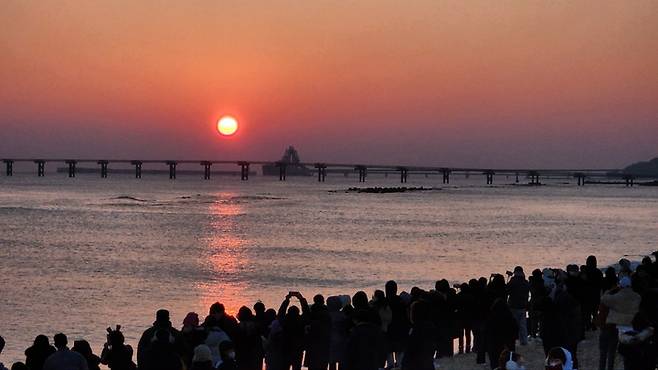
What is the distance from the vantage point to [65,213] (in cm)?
10638

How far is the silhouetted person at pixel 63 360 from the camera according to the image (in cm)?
1151

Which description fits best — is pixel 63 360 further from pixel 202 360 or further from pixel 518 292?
pixel 518 292

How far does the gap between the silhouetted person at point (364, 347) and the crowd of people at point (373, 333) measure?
1 centimetres

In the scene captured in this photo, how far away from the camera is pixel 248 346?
43.5 feet

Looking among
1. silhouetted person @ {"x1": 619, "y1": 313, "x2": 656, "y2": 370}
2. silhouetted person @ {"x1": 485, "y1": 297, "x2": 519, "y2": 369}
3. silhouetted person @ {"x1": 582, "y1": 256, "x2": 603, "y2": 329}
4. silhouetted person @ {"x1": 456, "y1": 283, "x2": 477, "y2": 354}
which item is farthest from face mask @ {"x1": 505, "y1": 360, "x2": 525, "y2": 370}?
silhouetted person @ {"x1": 582, "y1": 256, "x2": 603, "y2": 329}

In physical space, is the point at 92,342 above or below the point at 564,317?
below

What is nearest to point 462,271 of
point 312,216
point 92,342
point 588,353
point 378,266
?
point 378,266

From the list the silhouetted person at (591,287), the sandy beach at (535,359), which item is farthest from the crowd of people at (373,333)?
the silhouetted person at (591,287)

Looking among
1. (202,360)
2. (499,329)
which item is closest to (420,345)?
(499,329)

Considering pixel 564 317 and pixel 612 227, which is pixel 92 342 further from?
pixel 612 227

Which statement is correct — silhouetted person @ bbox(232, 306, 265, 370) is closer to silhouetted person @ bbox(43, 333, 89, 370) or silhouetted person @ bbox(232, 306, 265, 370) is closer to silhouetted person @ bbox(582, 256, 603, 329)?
silhouetted person @ bbox(43, 333, 89, 370)

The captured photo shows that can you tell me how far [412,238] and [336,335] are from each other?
52515 millimetres

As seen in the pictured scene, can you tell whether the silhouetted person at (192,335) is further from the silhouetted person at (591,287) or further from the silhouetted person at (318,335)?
the silhouetted person at (591,287)

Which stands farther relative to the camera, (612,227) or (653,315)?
(612,227)
